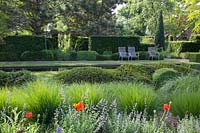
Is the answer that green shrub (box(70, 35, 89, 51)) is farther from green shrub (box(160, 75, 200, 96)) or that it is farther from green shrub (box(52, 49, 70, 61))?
green shrub (box(160, 75, 200, 96))

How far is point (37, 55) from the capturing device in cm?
1922

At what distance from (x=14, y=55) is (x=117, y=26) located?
10435 mm

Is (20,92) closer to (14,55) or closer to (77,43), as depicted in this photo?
(14,55)

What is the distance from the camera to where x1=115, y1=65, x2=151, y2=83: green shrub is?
7.94m

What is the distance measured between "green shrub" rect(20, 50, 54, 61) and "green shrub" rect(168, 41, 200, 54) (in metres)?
10.6

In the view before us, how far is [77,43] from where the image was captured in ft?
78.4

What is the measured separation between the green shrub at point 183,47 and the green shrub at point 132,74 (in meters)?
17.8

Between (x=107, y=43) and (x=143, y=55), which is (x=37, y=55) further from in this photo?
(x=143, y=55)

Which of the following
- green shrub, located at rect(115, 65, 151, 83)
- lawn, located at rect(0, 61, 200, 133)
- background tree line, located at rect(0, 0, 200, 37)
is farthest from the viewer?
background tree line, located at rect(0, 0, 200, 37)

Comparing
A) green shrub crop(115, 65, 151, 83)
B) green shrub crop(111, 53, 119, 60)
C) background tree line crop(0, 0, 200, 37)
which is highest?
background tree line crop(0, 0, 200, 37)

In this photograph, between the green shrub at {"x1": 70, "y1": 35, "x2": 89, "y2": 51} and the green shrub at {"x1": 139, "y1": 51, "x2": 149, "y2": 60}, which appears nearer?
the green shrub at {"x1": 139, "y1": 51, "x2": 149, "y2": 60}

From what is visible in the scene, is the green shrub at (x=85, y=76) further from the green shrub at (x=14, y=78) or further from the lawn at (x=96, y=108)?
the lawn at (x=96, y=108)

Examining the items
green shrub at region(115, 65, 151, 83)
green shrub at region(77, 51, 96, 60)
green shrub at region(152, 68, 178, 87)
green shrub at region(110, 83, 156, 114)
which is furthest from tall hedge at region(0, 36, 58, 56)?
green shrub at region(110, 83, 156, 114)

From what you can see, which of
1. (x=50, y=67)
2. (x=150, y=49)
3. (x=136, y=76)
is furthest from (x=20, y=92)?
(x=150, y=49)
